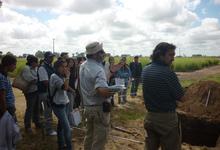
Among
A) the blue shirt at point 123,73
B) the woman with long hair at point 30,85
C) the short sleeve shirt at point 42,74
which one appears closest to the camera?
the short sleeve shirt at point 42,74

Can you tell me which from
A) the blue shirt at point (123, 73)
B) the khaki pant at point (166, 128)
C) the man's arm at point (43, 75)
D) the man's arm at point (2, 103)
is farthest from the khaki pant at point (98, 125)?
the blue shirt at point (123, 73)

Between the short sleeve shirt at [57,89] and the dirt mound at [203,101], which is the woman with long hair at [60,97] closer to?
the short sleeve shirt at [57,89]

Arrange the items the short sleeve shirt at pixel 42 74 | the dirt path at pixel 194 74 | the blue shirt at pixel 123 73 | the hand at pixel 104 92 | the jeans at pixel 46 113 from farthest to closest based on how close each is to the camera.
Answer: the dirt path at pixel 194 74, the blue shirt at pixel 123 73, the jeans at pixel 46 113, the short sleeve shirt at pixel 42 74, the hand at pixel 104 92

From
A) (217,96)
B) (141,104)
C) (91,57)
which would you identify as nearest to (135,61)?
(141,104)

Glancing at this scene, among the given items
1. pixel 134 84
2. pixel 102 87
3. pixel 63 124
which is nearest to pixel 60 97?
pixel 63 124

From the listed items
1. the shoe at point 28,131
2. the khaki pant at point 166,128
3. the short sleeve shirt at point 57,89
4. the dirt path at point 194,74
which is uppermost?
the short sleeve shirt at point 57,89

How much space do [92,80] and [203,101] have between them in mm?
4728

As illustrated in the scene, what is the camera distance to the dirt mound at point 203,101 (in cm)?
784

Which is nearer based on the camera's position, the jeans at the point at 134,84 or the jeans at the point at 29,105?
the jeans at the point at 29,105

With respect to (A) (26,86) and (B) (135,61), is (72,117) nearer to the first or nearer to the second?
(A) (26,86)

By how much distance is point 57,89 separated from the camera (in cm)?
611

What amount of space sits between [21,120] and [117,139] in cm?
305

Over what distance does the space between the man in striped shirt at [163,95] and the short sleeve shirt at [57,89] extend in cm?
209

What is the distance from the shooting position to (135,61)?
1450cm
